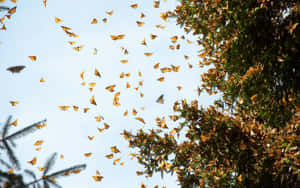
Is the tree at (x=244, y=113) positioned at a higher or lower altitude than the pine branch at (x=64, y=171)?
higher

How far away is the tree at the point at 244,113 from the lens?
199 inches

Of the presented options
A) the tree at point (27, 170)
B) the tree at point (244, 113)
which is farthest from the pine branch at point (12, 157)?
the tree at point (244, 113)

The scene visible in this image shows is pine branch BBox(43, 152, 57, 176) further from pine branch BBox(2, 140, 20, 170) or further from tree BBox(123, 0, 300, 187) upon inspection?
tree BBox(123, 0, 300, 187)

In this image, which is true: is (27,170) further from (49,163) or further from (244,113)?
(244,113)

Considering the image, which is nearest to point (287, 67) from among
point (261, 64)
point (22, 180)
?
point (261, 64)

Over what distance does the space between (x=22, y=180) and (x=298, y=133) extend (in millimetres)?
4884

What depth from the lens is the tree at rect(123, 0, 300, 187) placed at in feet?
16.6

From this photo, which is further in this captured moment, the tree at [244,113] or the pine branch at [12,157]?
the tree at [244,113]

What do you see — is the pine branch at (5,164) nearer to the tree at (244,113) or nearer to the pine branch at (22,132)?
the pine branch at (22,132)

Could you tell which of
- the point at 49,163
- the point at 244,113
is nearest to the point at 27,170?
the point at 49,163

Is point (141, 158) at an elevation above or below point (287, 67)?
below

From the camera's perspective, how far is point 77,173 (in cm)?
316

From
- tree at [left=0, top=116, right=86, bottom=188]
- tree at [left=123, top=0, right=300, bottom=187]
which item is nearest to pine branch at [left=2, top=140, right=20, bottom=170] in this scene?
tree at [left=0, top=116, right=86, bottom=188]

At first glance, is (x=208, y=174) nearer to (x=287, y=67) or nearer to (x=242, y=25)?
(x=287, y=67)
